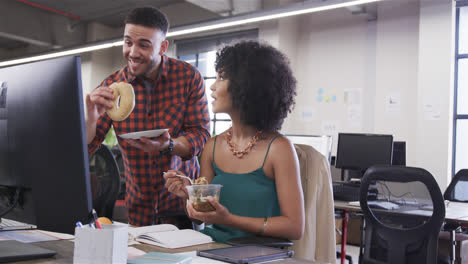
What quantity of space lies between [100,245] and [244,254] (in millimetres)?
374

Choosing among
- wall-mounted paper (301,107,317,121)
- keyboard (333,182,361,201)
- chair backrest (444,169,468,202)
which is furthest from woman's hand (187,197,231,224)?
wall-mounted paper (301,107,317,121)

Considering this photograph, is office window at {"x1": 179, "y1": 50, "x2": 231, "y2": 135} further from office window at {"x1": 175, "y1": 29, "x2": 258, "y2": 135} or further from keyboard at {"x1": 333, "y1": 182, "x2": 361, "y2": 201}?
keyboard at {"x1": 333, "y1": 182, "x2": 361, "y2": 201}

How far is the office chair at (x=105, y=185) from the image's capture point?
2.56 meters

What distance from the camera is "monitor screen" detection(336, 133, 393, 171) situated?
384 centimetres

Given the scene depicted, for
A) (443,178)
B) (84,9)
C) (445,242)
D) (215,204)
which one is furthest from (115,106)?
(84,9)

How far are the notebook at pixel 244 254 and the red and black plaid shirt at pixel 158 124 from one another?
0.85 meters

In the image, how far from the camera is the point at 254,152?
1.70 metres

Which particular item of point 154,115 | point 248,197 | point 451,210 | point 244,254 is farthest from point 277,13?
point 244,254

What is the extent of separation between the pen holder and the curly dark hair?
0.92m

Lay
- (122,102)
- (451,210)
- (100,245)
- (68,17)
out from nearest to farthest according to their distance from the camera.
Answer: (100,245), (122,102), (451,210), (68,17)

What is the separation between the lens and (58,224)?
3.22 ft

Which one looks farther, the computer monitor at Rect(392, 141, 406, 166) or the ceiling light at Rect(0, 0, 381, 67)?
the ceiling light at Rect(0, 0, 381, 67)

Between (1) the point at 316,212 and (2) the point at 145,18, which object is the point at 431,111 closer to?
(1) the point at 316,212

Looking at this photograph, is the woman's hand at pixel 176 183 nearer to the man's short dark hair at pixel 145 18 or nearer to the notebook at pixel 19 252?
the notebook at pixel 19 252
